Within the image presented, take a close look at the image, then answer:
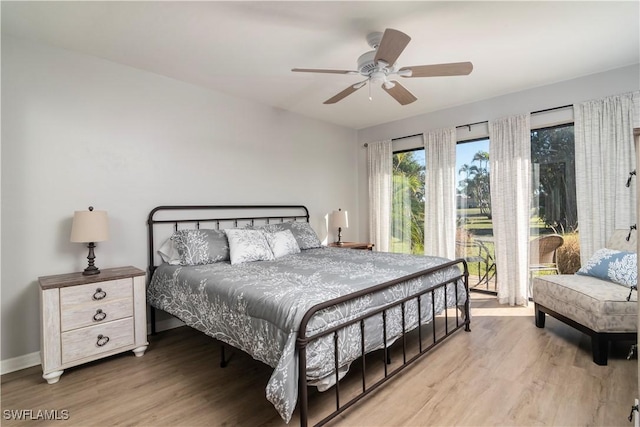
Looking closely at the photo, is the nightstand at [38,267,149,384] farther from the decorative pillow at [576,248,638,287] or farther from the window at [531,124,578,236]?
the window at [531,124,578,236]

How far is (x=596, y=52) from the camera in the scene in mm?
2867

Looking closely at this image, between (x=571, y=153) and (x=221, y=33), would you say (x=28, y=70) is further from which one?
(x=571, y=153)

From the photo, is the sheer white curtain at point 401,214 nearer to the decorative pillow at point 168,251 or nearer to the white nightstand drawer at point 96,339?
the decorative pillow at point 168,251

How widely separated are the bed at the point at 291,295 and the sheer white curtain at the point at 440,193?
1.19 meters

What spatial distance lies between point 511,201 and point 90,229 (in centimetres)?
437

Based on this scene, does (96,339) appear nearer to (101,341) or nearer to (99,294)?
(101,341)

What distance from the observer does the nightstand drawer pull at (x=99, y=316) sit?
240 centimetres

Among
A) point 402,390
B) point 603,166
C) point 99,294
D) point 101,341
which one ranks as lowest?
point 402,390

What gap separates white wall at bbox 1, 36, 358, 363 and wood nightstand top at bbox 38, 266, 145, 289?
7.7 inches

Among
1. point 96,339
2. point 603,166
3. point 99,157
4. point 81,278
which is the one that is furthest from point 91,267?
point 603,166

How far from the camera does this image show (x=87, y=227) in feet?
8.01

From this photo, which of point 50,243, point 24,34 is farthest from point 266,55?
point 50,243

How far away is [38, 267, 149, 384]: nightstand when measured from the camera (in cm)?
221

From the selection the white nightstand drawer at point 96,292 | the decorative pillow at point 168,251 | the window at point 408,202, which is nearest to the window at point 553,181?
the window at point 408,202
